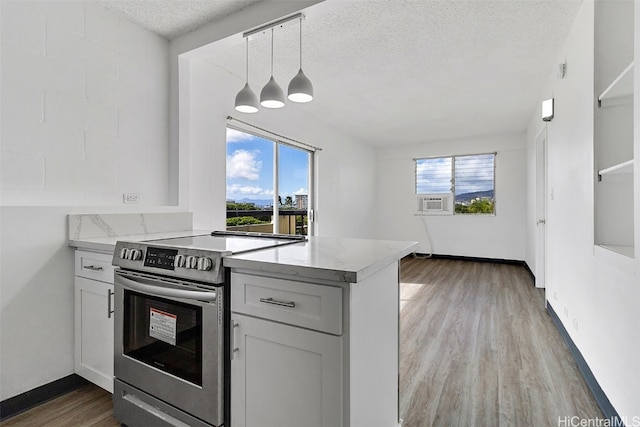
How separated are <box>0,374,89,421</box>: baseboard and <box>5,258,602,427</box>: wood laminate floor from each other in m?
0.04

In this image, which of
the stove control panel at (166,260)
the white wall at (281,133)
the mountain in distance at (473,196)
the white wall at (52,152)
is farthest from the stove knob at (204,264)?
the mountain in distance at (473,196)

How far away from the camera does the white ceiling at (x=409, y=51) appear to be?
233 cm

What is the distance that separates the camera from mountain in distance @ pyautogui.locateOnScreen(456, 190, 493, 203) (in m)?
6.49

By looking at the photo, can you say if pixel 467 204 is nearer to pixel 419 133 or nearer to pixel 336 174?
pixel 419 133

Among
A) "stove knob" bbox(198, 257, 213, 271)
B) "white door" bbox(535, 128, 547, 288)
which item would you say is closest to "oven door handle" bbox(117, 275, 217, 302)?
"stove knob" bbox(198, 257, 213, 271)

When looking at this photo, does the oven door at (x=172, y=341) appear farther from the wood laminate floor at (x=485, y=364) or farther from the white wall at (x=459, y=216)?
the white wall at (x=459, y=216)

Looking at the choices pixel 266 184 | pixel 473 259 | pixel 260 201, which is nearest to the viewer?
pixel 260 201

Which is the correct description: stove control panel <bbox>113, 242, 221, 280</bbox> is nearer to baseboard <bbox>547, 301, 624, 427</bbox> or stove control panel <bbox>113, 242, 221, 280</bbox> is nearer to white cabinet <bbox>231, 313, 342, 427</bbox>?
white cabinet <bbox>231, 313, 342, 427</bbox>

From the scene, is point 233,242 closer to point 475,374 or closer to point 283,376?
point 283,376

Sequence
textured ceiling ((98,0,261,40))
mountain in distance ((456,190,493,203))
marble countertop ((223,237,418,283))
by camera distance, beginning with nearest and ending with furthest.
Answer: marble countertop ((223,237,418,283)) < textured ceiling ((98,0,261,40)) < mountain in distance ((456,190,493,203))

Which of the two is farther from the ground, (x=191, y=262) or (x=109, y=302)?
(x=191, y=262)

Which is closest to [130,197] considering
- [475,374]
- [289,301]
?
[289,301]

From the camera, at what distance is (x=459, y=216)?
673cm

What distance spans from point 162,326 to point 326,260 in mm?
903
